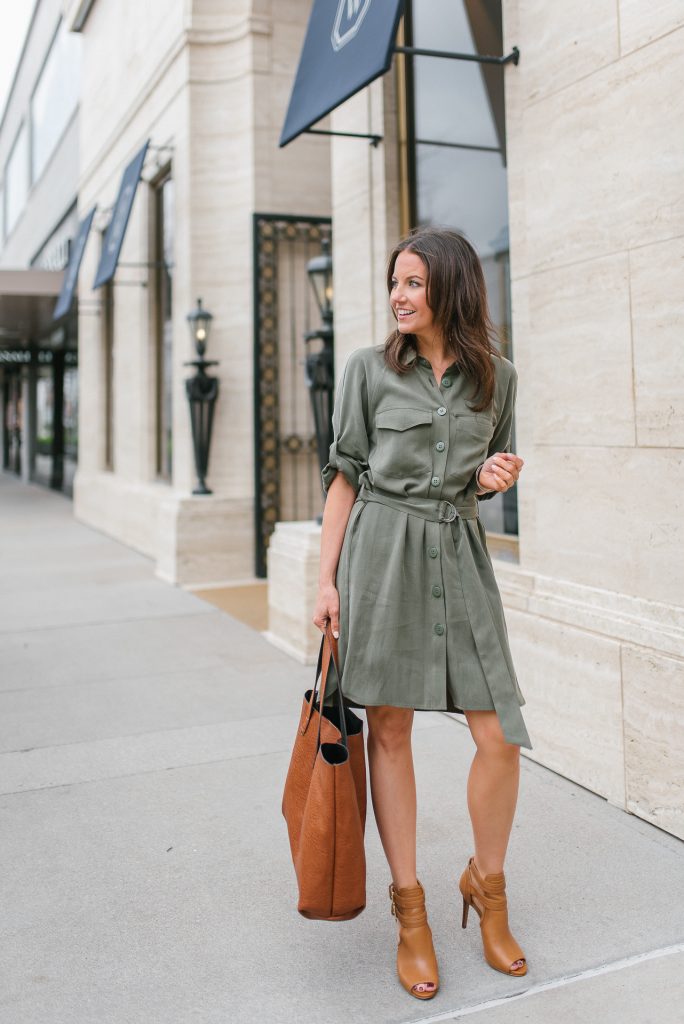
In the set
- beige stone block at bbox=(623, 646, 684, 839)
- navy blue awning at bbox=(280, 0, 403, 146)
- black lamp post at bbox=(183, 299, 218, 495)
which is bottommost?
beige stone block at bbox=(623, 646, 684, 839)

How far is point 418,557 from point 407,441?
33 cm

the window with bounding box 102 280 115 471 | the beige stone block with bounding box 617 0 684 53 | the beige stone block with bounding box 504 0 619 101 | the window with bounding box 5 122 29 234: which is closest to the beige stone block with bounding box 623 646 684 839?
the beige stone block with bounding box 617 0 684 53

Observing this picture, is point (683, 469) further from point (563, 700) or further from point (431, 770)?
point (431, 770)

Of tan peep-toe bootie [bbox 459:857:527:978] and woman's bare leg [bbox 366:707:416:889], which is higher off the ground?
woman's bare leg [bbox 366:707:416:889]

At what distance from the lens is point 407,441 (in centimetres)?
260

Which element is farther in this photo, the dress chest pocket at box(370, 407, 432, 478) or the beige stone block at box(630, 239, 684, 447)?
the beige stone block at box(630, 239, 684, 447)

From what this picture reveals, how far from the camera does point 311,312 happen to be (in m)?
10.2

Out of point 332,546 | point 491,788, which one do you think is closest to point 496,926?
point 491,788

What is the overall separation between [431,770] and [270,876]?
4.00ft

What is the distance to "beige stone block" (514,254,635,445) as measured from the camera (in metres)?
3.82

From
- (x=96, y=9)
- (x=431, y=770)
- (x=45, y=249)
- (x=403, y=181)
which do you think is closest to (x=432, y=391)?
(x=431, y=770)

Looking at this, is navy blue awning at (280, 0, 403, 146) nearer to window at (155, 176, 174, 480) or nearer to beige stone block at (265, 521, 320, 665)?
beige stone block at (265, 521, 320, 665)

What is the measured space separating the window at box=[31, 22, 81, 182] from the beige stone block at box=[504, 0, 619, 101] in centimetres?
1711

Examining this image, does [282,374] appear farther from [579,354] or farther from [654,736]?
[654,736]
